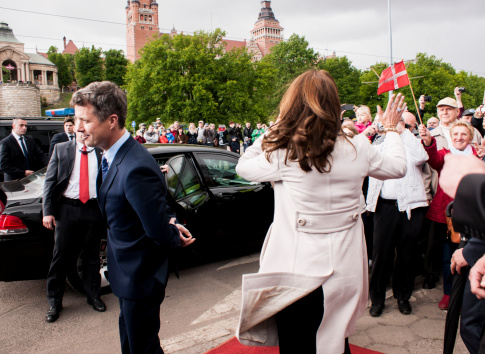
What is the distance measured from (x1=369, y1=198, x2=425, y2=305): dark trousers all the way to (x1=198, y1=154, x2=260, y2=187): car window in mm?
2093

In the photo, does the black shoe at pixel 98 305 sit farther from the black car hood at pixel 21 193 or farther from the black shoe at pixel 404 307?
the black shoe at pixel 404 307

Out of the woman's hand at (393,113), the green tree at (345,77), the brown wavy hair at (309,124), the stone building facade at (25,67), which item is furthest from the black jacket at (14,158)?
the stone building facade at (25,67)

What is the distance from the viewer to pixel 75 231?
4.01m

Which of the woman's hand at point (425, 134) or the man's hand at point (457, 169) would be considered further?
the woman's hand at point (425, 134)

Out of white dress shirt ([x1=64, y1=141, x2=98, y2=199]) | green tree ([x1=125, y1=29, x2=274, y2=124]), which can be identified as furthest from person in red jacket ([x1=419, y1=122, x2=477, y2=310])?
green tree ([x1=125, y1=29, x2=274, y2=124])

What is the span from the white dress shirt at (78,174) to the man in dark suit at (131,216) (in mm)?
1811

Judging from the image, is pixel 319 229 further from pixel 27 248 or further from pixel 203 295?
pixel 27 248

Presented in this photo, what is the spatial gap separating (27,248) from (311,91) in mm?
3478

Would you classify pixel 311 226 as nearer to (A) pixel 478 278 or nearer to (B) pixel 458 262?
(A) pixel 478 278

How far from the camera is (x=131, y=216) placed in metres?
2.25

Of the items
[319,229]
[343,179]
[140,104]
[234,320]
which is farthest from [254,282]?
[140,104]

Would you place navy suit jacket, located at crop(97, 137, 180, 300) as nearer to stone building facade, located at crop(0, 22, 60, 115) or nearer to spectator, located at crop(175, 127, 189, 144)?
spectator, located at crop(175, 127, 189, 144)

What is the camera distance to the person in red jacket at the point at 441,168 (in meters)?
3.68

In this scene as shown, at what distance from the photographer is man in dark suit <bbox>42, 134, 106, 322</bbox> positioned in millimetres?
3955
